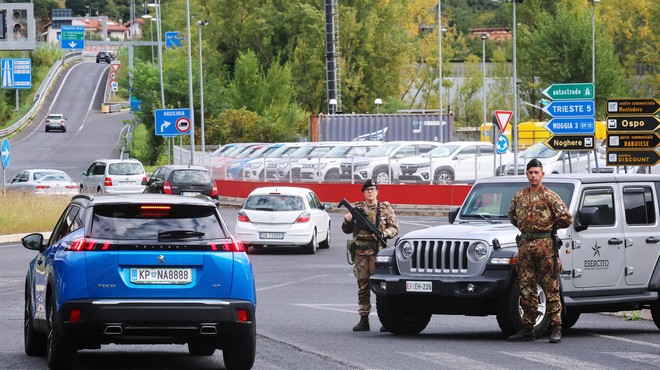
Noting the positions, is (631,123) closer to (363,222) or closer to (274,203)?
(363,222)

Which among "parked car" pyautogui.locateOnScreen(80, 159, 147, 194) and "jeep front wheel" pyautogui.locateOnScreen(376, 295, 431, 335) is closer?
"jeep front wheel" pyautogui.locateOnScreen(376, 295, 431, 335)

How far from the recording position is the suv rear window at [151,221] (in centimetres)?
1184

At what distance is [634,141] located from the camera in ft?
81.3

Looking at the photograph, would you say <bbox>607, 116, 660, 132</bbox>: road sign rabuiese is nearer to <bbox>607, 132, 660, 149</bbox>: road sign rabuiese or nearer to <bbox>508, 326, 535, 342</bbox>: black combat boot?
<bbox>607, 132, 660, 149</bbox>: road sign rabuiese

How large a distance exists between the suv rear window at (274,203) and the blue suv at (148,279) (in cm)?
1937

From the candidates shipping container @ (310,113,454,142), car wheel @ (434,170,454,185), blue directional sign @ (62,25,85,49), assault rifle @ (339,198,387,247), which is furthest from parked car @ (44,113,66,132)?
assault rifle @ (339,198,387,247)

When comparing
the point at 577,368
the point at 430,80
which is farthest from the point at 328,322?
the point at 430,80

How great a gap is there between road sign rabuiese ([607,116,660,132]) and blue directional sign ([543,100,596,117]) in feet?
32.0

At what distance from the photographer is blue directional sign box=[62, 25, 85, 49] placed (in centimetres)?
16180

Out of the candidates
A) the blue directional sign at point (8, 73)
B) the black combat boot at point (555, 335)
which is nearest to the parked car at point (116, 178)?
the black combat boot at point (555, 335)

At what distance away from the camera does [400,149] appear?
5491 cm

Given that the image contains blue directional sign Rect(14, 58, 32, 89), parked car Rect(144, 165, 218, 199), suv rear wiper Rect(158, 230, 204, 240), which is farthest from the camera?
blue directional sign Rect(14, 58, 32, 89)

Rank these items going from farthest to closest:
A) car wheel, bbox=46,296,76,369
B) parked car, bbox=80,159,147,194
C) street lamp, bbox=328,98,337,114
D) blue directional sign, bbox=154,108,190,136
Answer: street lamp, bbox=328,98,337,114
blue directional sign, bbox=154,108,190,136
parked car, bbox=80,159,147,194
car wheel, bbox=46,296,76,369

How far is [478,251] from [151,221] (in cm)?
461
